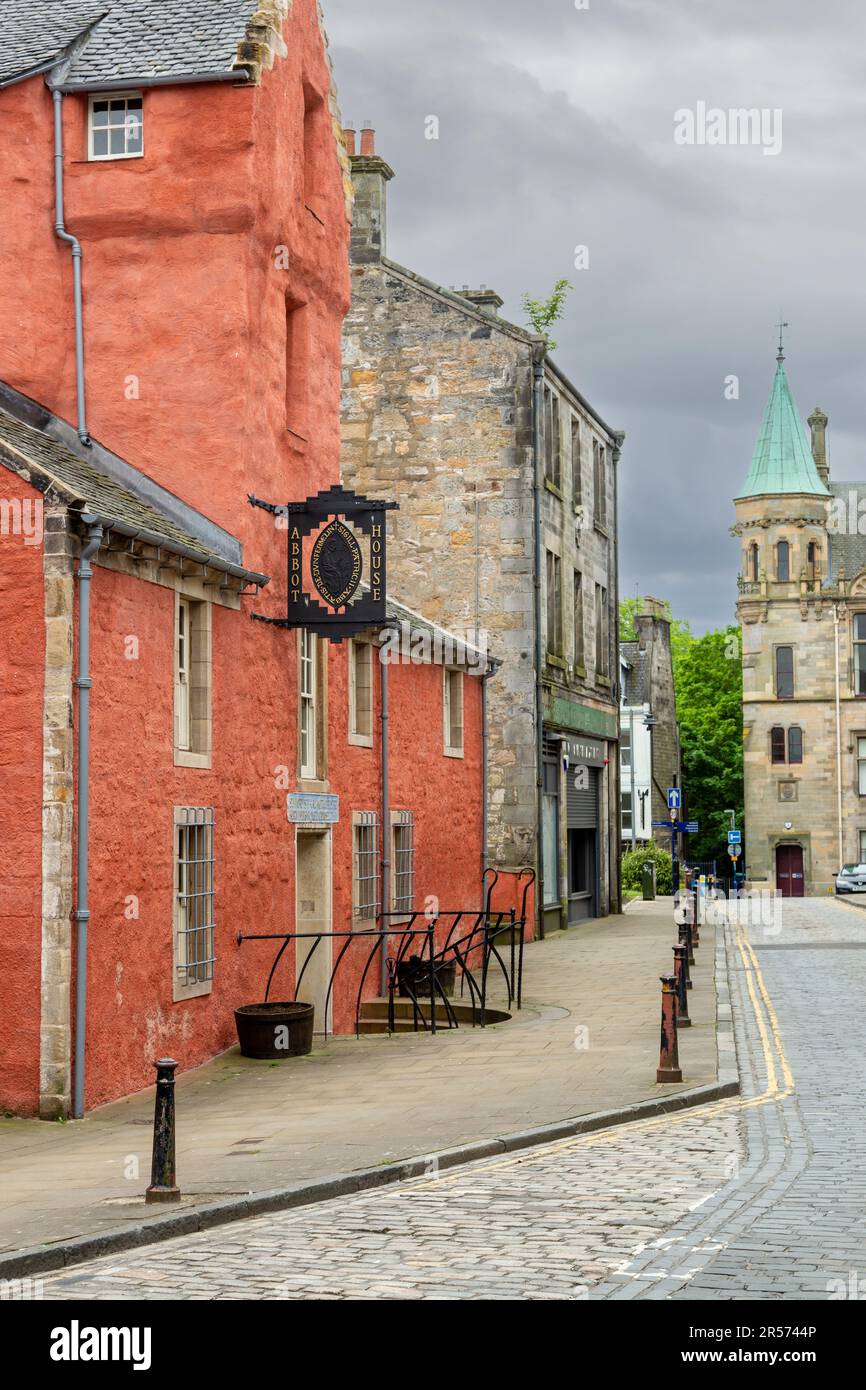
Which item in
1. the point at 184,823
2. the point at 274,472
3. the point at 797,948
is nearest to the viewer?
the point at 184,823

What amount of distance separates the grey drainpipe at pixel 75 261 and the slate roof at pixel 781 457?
204 feet

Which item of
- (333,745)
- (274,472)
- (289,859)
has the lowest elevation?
(289,859)

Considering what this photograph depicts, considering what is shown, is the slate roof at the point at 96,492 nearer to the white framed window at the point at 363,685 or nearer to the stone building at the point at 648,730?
the white framed window at the point at 363,685

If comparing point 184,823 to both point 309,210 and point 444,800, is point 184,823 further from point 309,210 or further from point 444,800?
point 444,800

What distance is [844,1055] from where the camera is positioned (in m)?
15.9

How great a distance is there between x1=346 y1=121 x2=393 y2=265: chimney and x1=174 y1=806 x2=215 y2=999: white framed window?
753 inches

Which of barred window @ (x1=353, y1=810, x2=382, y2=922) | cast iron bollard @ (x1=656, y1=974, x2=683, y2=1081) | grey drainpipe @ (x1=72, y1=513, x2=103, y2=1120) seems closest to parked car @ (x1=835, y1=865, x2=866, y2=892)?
barred window @ (x1=353, y1=810, x2=382, y2=922)

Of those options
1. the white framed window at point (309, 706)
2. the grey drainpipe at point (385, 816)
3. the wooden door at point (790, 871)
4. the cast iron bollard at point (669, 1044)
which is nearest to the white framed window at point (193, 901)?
the white framed window at point (309, 706)

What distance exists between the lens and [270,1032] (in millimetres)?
16453

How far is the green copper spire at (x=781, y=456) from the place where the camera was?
77.2m

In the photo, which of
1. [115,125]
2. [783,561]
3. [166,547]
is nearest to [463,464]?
[115,125]

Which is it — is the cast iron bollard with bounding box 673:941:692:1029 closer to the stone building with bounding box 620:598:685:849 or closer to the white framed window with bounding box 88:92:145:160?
the white framed window with bounding box 88:92:145:160
